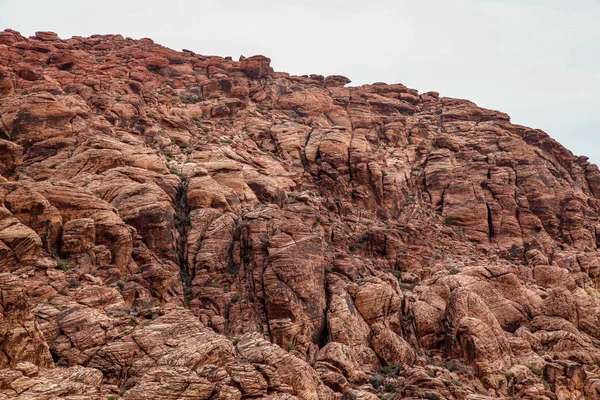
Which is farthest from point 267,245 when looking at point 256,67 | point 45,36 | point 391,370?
point 45,36

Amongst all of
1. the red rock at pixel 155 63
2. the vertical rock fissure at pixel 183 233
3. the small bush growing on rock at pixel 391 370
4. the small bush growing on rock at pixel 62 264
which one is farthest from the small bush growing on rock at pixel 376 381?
the red rock at pixel 155 63

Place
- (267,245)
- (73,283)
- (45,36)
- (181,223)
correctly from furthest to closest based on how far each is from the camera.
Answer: (45,36), (181,223), (267,245), (73,283)

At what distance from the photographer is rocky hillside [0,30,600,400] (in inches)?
1061

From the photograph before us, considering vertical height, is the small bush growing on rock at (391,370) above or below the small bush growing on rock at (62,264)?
below

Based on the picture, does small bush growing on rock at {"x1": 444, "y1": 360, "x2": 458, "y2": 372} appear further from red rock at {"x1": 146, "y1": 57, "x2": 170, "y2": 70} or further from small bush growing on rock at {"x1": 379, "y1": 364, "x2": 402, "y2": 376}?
red rock at {"x1": 146, "y1": 57, "x2": 170, "y2": 70}

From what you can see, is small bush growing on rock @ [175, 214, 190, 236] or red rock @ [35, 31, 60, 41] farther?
red rock @ [35, 31, 60, 41]

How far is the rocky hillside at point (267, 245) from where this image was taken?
26953 millimetres

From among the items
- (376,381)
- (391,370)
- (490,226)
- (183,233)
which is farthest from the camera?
(490,226)

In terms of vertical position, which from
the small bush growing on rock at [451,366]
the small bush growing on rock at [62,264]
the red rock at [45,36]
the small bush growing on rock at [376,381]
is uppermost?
Result: the red rock at [45,36]

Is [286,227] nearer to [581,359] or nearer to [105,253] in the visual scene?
[105,253]

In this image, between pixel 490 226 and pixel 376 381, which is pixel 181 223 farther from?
pixel 490 226

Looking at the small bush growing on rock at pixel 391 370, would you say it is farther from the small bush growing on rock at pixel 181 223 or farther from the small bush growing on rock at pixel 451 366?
the small bush growing on rock at pixel 181 223

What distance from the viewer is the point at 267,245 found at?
127 feet

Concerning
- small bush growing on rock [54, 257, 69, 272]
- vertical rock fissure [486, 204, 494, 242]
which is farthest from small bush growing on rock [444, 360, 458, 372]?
small bush growing on rock [54, 257, 69, 272]
